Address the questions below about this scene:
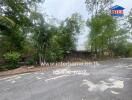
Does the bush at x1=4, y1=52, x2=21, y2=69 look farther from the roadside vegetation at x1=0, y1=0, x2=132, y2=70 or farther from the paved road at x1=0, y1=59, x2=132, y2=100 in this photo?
the paved road at x1=0, y1=59, x2=132, y2=100

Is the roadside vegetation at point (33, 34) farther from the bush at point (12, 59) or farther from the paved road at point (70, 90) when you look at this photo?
the paved road at point (70, 90)

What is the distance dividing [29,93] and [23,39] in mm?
15822

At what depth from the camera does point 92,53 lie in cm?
3488

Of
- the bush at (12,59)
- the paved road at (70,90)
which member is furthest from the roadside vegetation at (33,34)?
the paved road at (70,90)

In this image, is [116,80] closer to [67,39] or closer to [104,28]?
[67,39]

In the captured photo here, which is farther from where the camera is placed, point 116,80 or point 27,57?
point 27,57

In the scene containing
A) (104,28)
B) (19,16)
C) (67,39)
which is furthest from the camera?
(104,28)

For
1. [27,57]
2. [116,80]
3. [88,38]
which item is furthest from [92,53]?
[116,80]

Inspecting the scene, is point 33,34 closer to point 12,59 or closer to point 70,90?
point 12,59

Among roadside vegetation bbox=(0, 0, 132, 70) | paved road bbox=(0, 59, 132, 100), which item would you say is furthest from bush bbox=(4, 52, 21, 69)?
paved road bbox=(0, 59, 132, 100)

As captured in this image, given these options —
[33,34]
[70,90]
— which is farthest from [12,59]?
[70,90]

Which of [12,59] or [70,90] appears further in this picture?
[12,59]

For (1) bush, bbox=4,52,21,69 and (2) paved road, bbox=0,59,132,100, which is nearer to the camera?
(2) paved road, bbox=0,59,132,100

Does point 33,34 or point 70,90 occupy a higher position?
point 33,34
